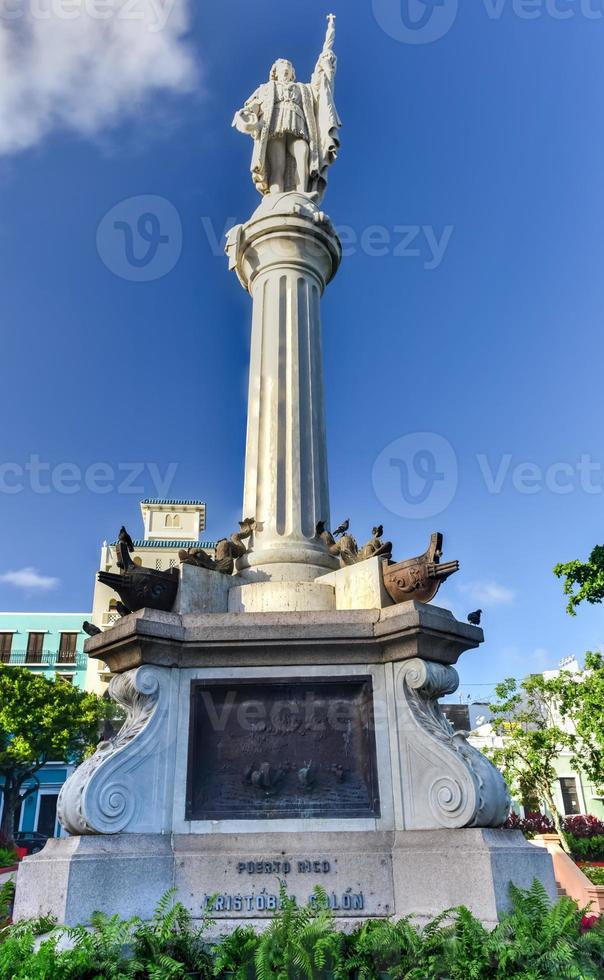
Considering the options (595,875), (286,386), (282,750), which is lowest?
(595,875)

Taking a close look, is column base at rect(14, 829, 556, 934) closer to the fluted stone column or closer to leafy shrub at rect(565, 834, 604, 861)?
the fluted stone column

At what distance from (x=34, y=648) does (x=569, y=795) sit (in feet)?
118

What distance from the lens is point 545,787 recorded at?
28.0 meters

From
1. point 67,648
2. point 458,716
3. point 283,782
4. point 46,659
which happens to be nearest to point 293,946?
point 283,782

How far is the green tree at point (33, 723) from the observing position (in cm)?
3591

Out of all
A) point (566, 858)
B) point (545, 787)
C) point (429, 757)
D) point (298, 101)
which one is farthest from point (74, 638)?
point (429, 757)

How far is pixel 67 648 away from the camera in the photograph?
177 ft

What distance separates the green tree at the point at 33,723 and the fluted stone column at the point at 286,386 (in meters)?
29.5

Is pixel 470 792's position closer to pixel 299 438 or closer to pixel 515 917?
pixel 515 917

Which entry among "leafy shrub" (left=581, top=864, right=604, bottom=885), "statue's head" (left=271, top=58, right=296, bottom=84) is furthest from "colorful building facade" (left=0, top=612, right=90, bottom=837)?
"statue's head" (left=271, top=58, right=296, bottom=84)

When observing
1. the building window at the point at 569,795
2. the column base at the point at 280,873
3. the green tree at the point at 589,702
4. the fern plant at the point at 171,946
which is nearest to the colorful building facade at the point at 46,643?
the building window at the point at 569,795

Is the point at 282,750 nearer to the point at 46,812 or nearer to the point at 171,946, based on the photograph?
the point at 171,946

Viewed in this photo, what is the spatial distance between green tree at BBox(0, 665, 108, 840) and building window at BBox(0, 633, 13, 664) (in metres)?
16.9

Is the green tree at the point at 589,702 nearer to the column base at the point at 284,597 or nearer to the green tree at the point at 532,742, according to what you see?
the green tree at the point at 532,742
